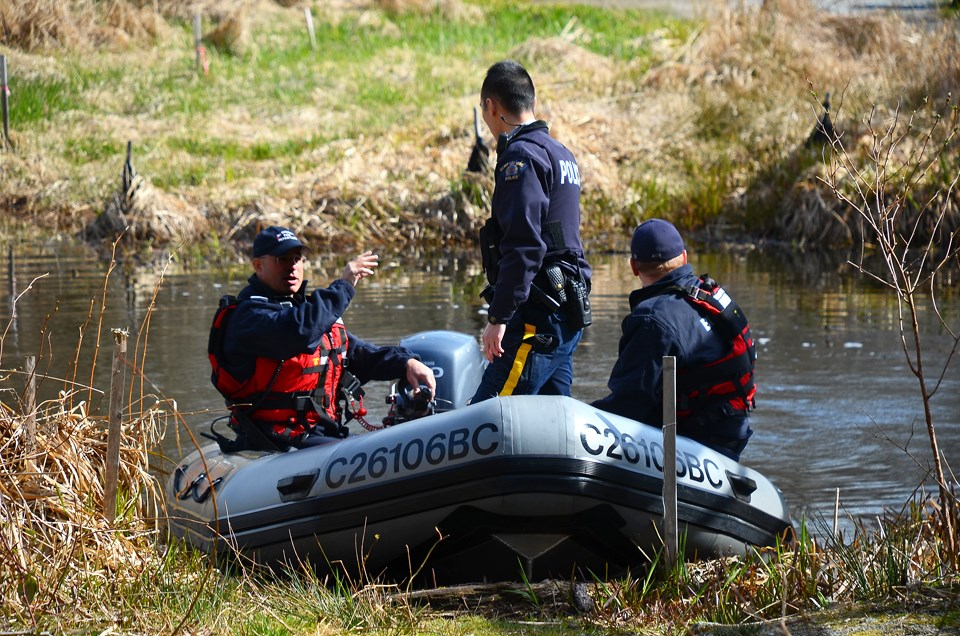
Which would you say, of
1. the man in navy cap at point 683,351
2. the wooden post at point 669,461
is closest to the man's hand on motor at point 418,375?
the man in navy cap at point 683,351

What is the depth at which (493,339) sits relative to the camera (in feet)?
15.8

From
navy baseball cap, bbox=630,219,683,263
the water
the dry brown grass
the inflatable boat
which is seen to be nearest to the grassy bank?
the water

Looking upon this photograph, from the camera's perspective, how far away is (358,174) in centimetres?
1723

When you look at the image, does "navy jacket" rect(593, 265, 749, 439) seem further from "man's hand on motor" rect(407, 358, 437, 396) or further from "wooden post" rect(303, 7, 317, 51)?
"wooden post" rect(303, 7, 317, 51)

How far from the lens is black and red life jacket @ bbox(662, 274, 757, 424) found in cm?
454

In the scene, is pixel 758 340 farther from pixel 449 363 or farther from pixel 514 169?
pixel 514 169

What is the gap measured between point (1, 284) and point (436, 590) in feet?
30.7

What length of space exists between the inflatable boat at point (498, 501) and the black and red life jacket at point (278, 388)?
48 cm

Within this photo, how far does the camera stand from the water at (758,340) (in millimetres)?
6496

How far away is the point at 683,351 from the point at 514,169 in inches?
37.4

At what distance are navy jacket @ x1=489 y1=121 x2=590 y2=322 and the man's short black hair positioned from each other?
105 mm

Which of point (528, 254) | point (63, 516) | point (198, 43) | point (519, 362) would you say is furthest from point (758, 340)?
point (198, 43)

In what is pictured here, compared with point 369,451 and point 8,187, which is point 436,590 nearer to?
point 369,451

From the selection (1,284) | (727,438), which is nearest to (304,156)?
(1,284)
